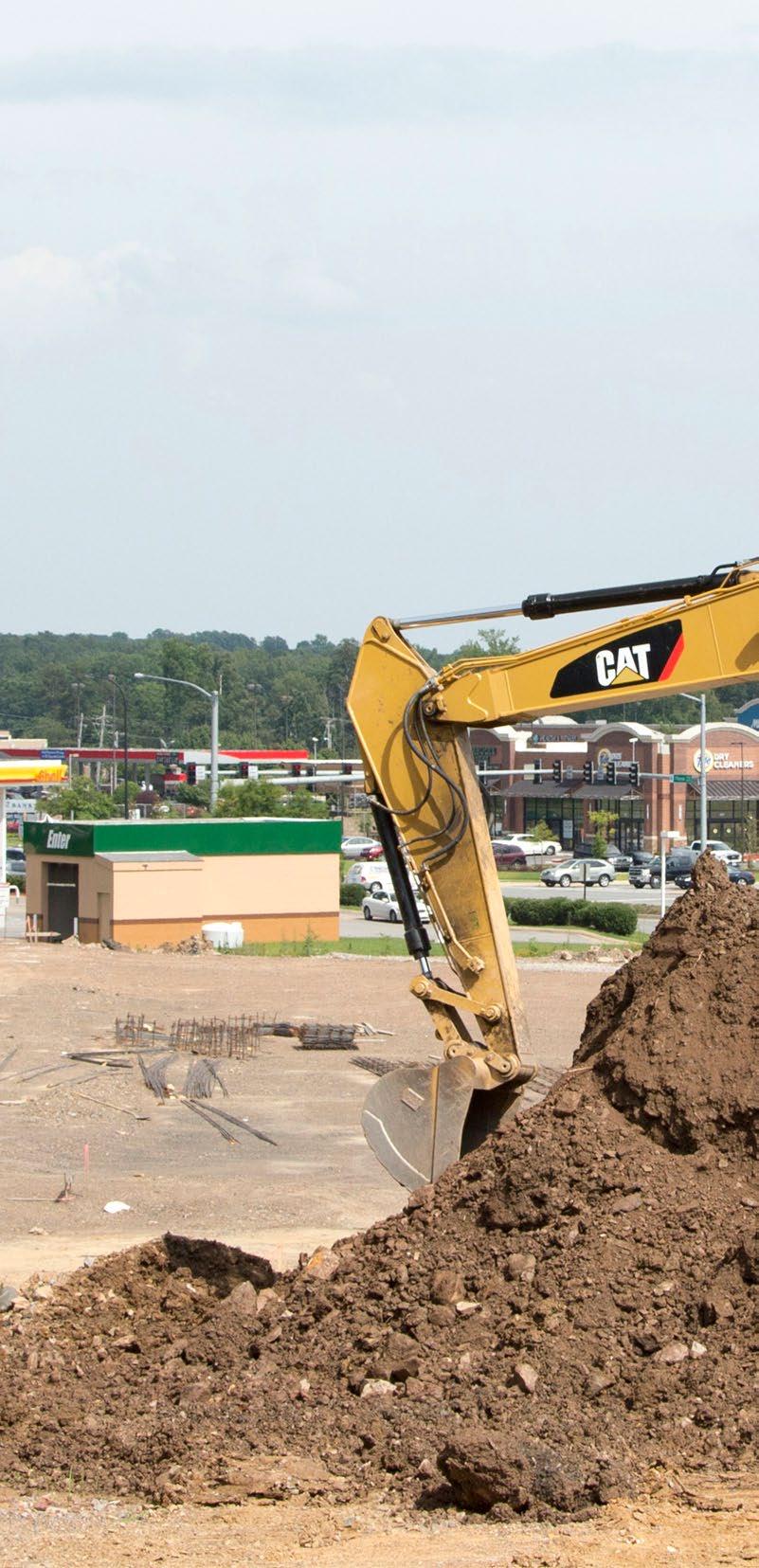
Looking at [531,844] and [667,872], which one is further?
[531,844]

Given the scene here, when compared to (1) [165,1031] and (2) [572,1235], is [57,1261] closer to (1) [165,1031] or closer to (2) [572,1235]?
(2) [572,1235]

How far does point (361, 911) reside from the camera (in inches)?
2119

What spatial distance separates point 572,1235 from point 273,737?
13923 cm

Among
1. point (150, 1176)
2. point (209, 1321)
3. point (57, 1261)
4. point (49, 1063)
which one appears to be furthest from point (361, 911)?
point (209, 1321)

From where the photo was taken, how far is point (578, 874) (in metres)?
64.1

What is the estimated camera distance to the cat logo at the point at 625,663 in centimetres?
1044

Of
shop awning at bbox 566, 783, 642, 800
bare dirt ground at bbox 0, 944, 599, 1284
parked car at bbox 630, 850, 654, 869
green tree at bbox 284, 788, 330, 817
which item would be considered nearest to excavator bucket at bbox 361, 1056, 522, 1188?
bare dirt ground at bbox 0, 944, 599, 1284

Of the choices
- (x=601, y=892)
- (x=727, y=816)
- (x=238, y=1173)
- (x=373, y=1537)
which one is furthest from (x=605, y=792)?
(x=373, y=1537)

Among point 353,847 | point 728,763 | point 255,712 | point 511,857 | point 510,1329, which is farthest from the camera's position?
point 255,712

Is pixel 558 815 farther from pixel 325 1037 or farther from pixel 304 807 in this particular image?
pixel 325 1037

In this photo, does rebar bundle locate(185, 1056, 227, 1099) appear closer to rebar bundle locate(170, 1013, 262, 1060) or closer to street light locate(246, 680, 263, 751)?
rebar bundle locate(170, 1013, 262, 1060)

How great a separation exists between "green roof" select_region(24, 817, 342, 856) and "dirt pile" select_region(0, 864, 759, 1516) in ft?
98.8

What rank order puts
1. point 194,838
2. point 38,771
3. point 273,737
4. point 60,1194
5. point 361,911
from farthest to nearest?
point 273,737, point 361,911, point 38,771, point 194,838, point 60,1194

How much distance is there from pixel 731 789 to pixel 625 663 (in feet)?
233
